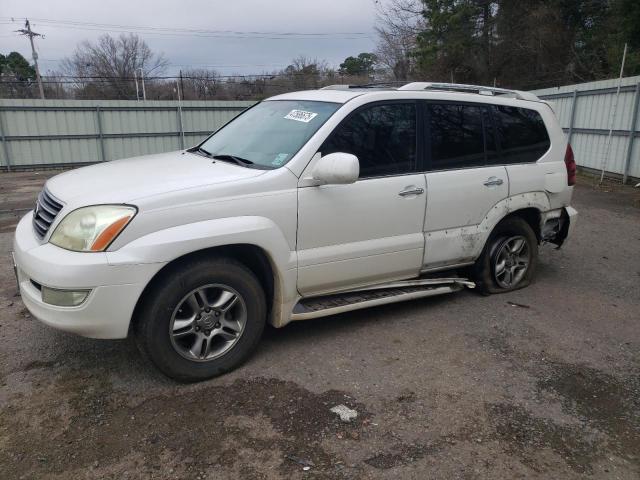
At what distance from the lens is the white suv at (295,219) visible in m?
3.00

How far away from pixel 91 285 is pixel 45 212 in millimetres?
823

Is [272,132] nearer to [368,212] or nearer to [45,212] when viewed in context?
[368,212]

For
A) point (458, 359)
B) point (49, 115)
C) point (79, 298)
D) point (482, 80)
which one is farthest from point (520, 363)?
point (482, 80)

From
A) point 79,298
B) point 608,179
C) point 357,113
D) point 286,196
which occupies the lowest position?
point 608,179

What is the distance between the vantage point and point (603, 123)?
1255 cm

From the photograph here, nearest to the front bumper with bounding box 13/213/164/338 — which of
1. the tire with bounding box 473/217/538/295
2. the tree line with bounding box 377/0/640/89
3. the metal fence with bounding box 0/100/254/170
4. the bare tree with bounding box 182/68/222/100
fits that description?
the tire with bounding box 473/217/538/295

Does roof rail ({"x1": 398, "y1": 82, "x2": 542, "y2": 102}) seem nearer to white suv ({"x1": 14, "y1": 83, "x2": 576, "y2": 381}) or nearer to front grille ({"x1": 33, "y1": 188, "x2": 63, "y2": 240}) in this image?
white suv ({"x1": 14, "y1": 83, "x2": 576, "y2": 381})

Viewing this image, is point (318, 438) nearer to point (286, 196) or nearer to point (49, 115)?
point (286, 196)

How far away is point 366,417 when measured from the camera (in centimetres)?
300

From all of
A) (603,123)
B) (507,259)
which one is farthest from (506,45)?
(507,259)

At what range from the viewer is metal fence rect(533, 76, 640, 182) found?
1137 cm

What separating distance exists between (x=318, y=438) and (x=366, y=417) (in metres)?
0.34

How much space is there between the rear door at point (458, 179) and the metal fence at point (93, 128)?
15.9 metres

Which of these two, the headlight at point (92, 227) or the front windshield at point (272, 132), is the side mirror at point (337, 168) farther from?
the headlight at point (92, 227)
